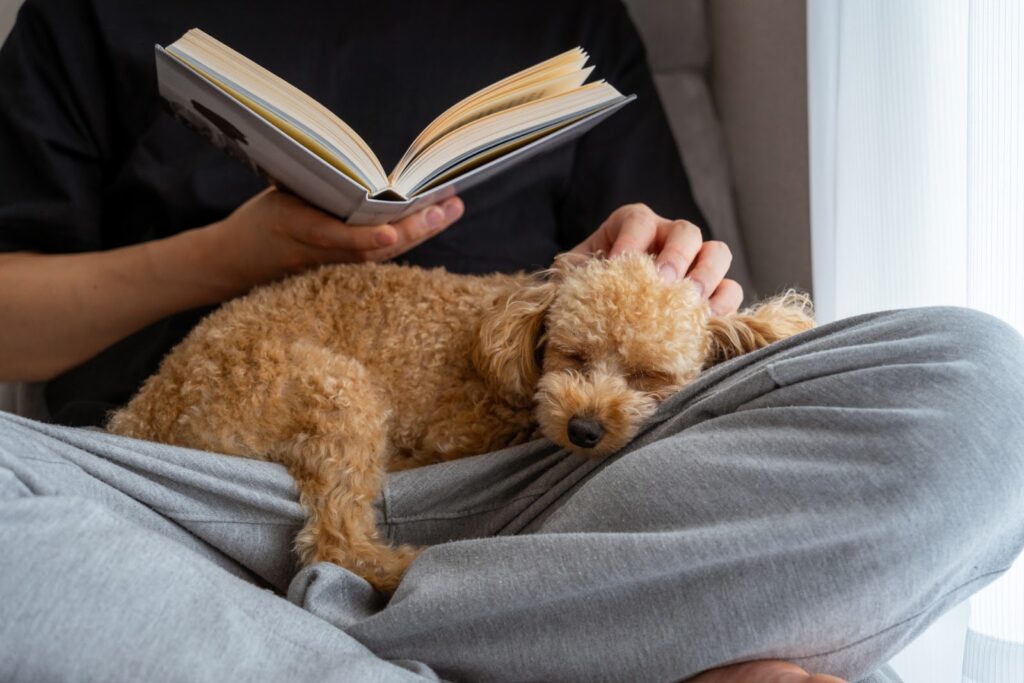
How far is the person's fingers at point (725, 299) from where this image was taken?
1.31 metres

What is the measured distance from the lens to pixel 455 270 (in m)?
1.59

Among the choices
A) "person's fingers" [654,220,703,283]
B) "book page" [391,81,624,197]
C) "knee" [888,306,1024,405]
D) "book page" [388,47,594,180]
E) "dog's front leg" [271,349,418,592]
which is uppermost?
"book page" [388,47,594,180]

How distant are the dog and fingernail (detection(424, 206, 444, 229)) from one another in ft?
0.30

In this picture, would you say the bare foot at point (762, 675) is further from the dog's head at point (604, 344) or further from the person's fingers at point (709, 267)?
the person's fingers at point (709, 267)

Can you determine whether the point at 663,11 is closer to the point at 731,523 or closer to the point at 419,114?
the point at 419,114

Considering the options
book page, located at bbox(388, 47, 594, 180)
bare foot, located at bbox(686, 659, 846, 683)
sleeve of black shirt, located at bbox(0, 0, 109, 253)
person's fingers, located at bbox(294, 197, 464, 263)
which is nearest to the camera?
bare foot, located at bbox(686, 659, 846, 683)

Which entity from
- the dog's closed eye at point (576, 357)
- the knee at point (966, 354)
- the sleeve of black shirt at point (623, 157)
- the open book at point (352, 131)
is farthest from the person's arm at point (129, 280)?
the knee at point (966, 354)

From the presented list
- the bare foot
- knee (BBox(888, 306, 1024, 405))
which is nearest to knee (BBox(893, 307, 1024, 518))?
knee (BBox(888, 306, 1024, 405))

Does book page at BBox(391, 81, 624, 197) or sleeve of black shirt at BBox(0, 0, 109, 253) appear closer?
book page at BBox(391, 81, 624, 197)

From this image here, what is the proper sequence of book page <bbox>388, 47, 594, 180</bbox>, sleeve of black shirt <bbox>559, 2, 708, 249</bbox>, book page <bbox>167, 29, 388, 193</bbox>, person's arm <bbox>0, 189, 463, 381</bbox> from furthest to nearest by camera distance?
sleeve of black shirt <bbox>559, 2, 708, 249</bbox> < person's arm <bbox>0, 189, 463, 381</bbox> < book page <bbox>388, 47, 594, 180</bbox> < book page <bbox>167, 29, 388, 193</bbox>

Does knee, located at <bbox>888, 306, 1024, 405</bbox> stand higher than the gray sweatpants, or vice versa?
knee, located at <bbox>888, 306, 1024, 405</bbox>

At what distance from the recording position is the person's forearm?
1.38 meters

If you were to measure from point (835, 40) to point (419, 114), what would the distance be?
0.70 meters

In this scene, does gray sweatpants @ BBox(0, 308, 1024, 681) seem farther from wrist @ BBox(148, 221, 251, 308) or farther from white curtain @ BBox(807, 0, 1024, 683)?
wrist @ BBox(148, 221, 251, 308)
